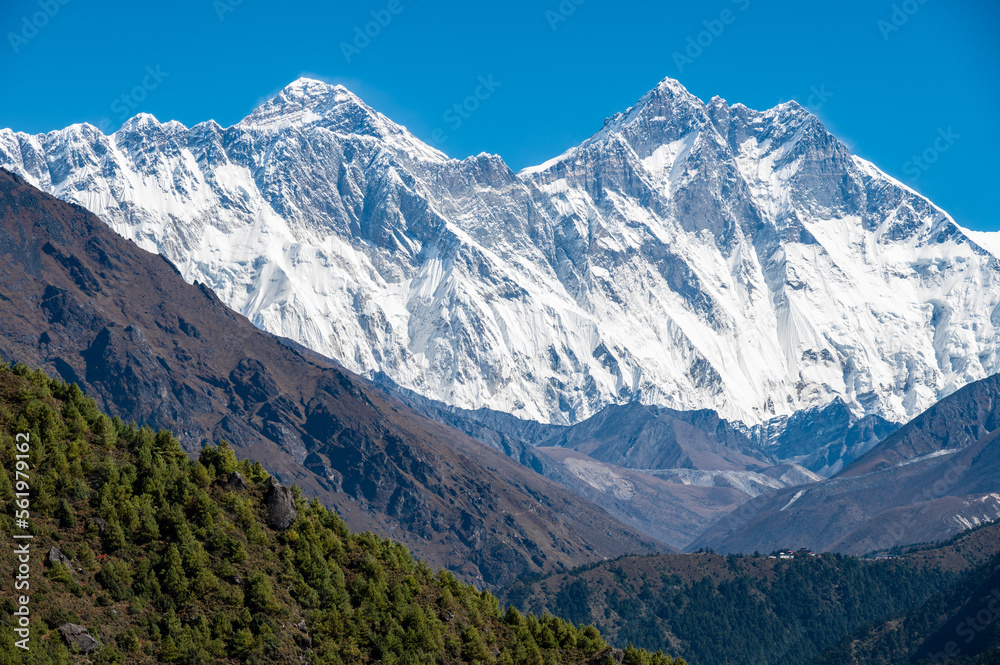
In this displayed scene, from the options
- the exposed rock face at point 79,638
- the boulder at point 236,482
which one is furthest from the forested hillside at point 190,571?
the boulder at point 236,482

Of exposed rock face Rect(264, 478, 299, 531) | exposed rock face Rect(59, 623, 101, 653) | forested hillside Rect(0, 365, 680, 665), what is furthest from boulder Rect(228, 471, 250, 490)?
exposed rock face Rect(59, 623, 101, 653)

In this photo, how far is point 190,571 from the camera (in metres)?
95.8

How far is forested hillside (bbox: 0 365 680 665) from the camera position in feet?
290

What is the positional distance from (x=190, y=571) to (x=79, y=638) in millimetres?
12213

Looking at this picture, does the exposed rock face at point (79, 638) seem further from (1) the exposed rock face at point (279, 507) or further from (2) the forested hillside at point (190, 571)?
(1) the exposed rock face at point (279, 507)

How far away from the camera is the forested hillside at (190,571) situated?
88.4m

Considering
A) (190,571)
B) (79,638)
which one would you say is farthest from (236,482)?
(79,638)

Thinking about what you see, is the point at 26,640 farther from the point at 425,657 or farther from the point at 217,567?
the point at 425,657

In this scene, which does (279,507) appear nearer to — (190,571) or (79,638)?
(190,571)

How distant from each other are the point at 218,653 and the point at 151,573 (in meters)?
8.17

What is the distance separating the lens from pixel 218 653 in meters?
91.9

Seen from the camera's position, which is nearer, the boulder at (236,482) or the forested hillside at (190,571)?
Answer: the forested hillside at (190,571)

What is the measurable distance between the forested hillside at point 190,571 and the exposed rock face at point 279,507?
0.52 ft

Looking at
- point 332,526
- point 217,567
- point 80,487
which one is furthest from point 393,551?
point 80,487
